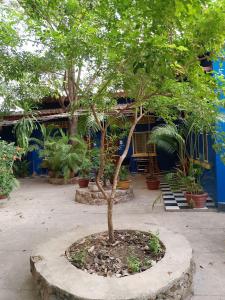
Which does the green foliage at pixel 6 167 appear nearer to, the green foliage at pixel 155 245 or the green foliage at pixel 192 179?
the green foliage at pixel 192 179

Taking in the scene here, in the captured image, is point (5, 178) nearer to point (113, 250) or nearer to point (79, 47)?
point (113, 250)

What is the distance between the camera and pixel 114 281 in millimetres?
2309

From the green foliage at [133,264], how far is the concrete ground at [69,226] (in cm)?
56

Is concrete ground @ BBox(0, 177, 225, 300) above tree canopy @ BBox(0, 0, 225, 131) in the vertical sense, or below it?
below

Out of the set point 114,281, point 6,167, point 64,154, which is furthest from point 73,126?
point 114,281

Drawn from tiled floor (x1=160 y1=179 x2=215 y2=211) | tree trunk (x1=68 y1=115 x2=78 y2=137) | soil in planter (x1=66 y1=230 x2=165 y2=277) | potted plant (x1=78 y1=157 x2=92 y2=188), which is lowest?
tiled floor (x1=160 y1=179 x2=215 y2=211)

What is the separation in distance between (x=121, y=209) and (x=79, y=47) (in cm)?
383

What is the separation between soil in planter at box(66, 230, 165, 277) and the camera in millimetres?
2627

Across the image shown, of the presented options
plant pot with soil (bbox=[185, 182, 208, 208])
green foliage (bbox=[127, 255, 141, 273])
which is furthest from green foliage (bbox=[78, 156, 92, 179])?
green foliage (bbox=[127, 255, 141, 273])

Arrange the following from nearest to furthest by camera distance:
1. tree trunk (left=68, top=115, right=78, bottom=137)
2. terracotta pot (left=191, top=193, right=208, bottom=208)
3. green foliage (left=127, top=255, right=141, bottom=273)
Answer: green foliage (left=127, top=255, right=141, bottom=273) → terracotta pot (left=191, top=193, right=208, bottom=208) → tree trunk (left=68, top=115, right=78, bottom=137)

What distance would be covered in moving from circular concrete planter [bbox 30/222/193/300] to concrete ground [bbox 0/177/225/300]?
10.8 inches

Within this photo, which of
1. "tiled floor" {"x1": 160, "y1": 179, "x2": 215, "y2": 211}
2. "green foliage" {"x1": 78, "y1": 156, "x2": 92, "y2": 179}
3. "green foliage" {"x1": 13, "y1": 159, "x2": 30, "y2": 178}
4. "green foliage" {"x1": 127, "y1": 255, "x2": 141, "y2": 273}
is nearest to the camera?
"green foliage" {"x1": 127, "y1": 255, "x2": 141, "y2": 273}

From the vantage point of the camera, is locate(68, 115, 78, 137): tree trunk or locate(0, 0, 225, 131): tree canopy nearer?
locate(0, 0, 225, 131): tree canopy

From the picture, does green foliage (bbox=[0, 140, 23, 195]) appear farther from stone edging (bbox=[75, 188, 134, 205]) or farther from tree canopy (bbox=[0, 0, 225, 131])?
tree canopy (bbox=[0, 0, 225, 131])
